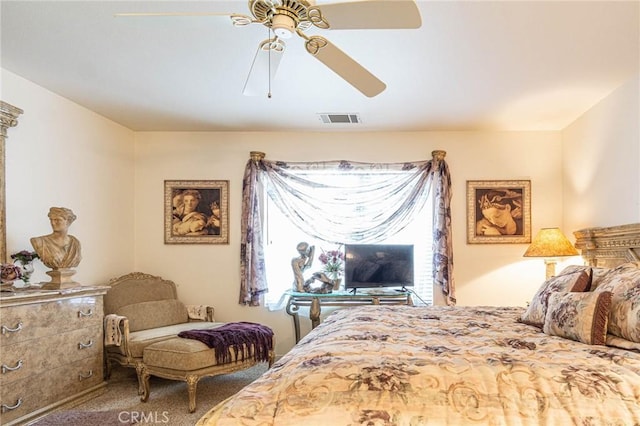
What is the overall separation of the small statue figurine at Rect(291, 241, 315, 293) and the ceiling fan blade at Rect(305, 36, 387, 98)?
2.31 meters

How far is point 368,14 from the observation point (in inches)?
69.1

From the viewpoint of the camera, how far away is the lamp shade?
13.0 feet

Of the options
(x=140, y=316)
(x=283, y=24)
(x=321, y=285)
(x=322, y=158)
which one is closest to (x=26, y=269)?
(x=140, y=316)

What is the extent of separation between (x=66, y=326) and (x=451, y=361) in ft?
9.15

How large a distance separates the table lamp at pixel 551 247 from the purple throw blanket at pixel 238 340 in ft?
8.58

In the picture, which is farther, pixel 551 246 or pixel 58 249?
pixel 551 246

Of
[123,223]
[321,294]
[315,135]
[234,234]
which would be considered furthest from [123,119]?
[321,294]

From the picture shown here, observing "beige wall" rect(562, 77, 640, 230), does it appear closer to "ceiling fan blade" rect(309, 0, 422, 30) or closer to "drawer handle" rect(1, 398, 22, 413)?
"ceiling fan blade" rect(309, 0, 422, 30)

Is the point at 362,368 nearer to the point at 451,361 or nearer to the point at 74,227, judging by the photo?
the point at 451,361

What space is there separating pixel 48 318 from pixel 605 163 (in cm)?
454

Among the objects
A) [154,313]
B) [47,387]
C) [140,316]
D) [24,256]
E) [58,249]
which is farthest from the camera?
[154,313]

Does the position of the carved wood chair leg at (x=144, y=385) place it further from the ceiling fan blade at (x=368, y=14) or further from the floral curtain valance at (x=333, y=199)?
the ceiling fan blade at (x=368, y=14)

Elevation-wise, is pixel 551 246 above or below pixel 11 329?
above

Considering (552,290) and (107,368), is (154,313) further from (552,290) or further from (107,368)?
(552,290)
